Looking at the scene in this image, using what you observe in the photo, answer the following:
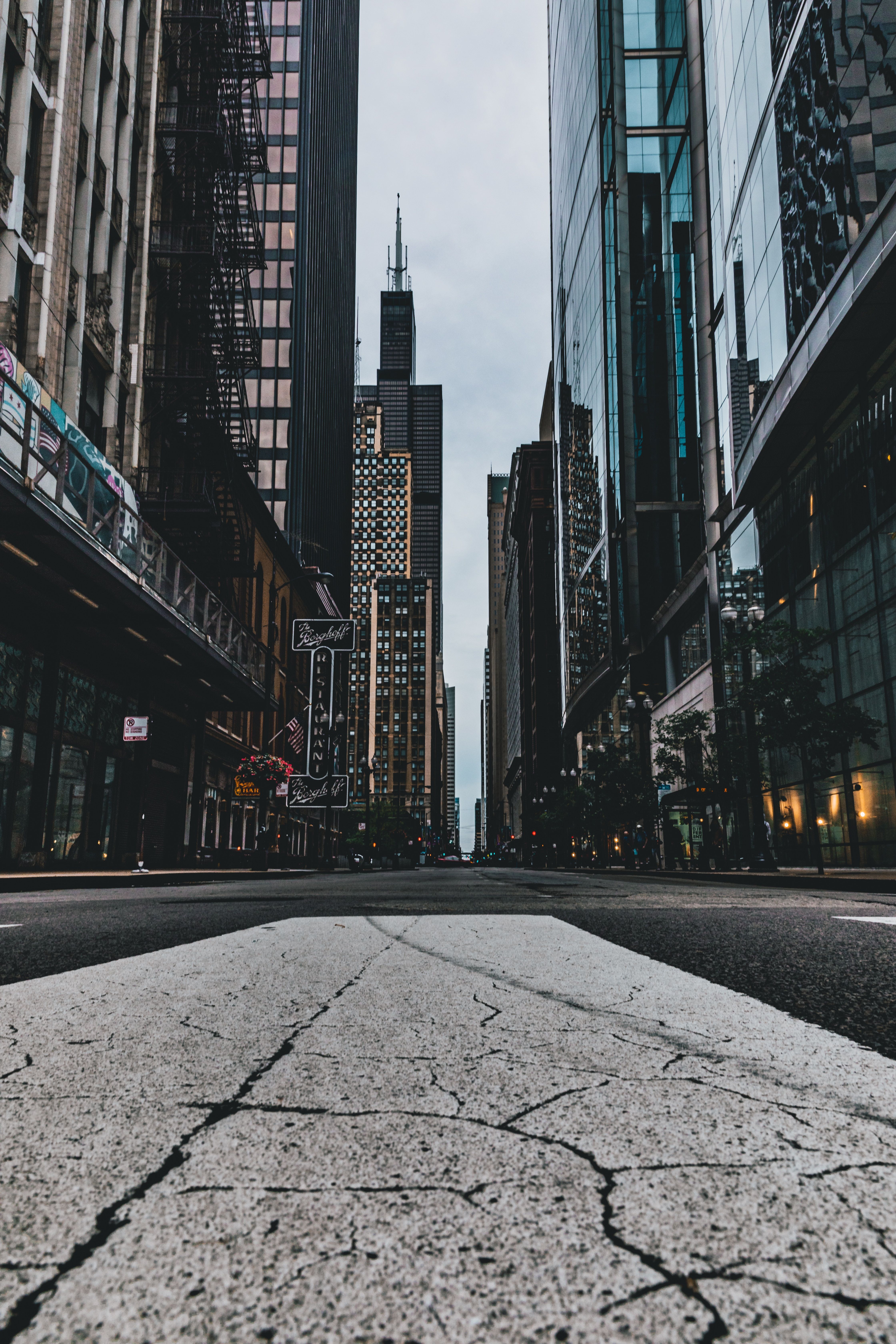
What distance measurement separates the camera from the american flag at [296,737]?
38281 millimetres

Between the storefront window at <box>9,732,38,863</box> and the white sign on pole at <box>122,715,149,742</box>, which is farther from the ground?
the white sign on pole at <box>122,715,149,742</box>

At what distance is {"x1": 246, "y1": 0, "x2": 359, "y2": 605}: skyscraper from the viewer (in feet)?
206

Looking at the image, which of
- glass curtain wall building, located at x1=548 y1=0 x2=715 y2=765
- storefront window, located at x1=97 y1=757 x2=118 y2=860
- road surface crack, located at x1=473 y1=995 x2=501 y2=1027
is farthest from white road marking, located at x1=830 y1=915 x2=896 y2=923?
glass curtain wall building, located at x1=548 y1=0 x2=715 y2=765

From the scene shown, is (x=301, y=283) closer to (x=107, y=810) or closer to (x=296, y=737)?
(x=296, y=737)

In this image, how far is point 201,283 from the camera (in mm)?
30859

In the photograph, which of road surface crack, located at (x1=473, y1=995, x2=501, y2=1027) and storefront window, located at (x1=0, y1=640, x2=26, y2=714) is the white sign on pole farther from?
road surface crack, located at (x1=473, y1=995, x2=501, y2=1027)

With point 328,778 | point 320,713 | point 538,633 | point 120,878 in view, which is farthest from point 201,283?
point 538,633

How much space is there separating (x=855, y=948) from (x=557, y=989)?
6.86ft

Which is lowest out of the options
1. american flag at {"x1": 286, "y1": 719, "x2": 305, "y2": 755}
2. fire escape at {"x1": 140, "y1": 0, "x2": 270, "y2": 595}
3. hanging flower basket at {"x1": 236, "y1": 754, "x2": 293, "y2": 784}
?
hanging flower basket at {"x1": 236, "y1": 754, "x2": 293, "y2": 784}

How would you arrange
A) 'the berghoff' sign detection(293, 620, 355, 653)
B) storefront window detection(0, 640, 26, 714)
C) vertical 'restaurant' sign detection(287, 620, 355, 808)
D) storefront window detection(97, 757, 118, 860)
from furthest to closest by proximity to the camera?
'the berghoff' sign detection(293, 620, 355, 653)
vertical 'restaurant' sign detection(287, 620, 355, 808)
storefront window detection(97, 757, 118, 860)
storefront window detection(0, 640, 26, 714)

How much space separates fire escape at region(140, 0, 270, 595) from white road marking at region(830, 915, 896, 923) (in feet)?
79.5

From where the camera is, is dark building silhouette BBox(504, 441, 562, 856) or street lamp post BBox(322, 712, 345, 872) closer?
street lamp post BBox(322, 712, 345, 872)

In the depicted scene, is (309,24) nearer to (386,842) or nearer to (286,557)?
(286,557)

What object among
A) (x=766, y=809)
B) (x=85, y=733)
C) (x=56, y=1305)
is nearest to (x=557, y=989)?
(x=56, y=1305)
